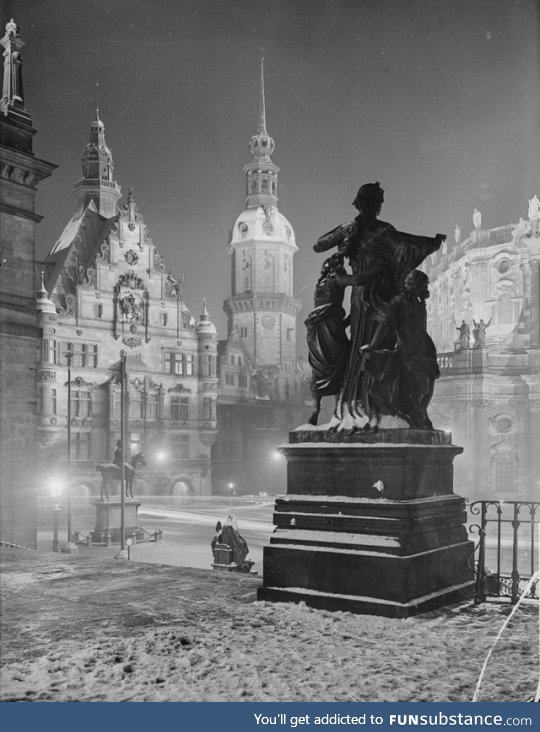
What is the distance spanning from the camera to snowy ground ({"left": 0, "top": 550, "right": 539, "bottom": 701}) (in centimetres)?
379

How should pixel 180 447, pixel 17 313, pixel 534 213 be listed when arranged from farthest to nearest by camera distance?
1. pixel 180 447
2. pixel 534 213
3. pixel 17 313

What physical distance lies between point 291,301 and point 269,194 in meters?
11.2

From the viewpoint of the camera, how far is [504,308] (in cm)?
4866

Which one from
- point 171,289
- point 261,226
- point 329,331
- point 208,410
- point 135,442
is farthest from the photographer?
point 261,226

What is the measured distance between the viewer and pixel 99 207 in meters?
54.3

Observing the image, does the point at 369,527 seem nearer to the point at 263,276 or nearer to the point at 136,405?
the point at 136,405

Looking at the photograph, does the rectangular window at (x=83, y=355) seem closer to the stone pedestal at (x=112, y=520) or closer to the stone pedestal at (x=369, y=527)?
the stone pedestal at (x=112, y=520)

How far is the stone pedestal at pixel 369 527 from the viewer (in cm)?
527

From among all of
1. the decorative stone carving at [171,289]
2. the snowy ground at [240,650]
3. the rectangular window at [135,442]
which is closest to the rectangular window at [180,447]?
the rectangular window at [135,442]

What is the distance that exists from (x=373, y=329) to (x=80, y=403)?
39893 millimetres

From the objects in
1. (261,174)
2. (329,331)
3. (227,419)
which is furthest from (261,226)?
(329,331)

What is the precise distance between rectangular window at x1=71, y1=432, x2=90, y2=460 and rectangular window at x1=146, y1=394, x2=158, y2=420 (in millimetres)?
4890
